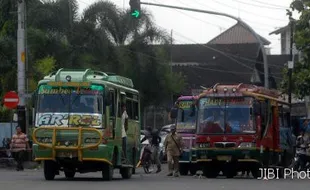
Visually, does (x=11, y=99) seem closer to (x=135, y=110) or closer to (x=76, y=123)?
(x=135, y=110)

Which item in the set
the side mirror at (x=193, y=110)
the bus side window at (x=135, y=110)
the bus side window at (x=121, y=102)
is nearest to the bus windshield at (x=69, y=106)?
the bus side window at (x=121, y=102)

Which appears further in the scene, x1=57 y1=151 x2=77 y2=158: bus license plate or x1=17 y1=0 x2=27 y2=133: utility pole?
x1=17 y1=0 x2=27 y2=133: utility pole

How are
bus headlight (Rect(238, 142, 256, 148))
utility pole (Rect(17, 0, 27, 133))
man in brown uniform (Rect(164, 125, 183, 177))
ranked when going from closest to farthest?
bus headlight (Rect(238, 142, 256, 148)) < man in brown uniform (Rect(164, 125, 183, 177)) < utility pole (Rect(17, 0, 27, 133))

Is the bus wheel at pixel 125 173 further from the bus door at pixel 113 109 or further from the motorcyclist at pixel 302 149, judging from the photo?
the motorcyclist at pixel 302 149

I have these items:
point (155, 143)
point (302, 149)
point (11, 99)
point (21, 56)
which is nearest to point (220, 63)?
point (155, 143)

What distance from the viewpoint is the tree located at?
127ft

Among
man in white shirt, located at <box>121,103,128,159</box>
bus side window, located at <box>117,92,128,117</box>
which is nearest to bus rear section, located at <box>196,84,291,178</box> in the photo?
man in white shirt, located at <box>121,103,128,159</box>

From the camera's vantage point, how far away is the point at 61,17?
179 feet

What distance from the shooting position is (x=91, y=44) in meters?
56.8

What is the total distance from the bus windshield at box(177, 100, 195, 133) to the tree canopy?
10.5 metres

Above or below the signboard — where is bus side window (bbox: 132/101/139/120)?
above

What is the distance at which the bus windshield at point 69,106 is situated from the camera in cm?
2478

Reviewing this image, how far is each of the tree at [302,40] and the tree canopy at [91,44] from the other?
42.4 feet

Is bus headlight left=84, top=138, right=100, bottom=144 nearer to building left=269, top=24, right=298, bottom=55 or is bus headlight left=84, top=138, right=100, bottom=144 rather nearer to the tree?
the tree
